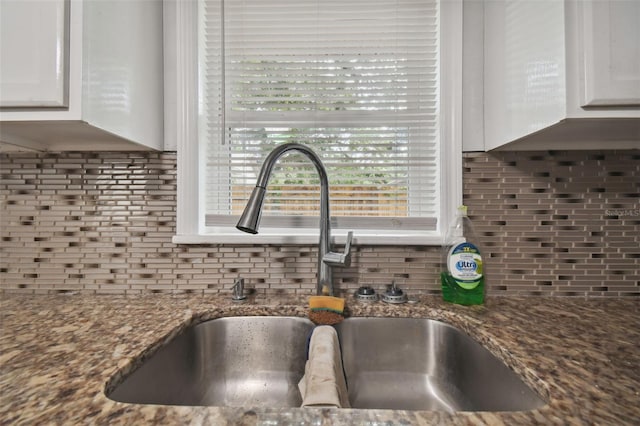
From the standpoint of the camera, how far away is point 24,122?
0.73 metres

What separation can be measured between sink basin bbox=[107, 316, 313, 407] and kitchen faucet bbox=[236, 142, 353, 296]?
0.15 metres

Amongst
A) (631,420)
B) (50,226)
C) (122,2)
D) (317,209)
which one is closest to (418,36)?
(317,209)

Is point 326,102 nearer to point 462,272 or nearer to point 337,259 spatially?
point 337,259

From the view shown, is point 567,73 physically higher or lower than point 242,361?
higher

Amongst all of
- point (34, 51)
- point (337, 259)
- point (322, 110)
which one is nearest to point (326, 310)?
point (337, 259)

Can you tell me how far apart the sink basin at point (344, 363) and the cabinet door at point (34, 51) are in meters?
0.67

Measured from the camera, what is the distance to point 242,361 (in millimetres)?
887

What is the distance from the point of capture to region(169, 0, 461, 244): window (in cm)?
107

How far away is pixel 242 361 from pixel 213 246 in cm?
39

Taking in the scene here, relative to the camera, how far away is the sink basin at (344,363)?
79 cm

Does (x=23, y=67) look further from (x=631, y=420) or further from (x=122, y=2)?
(x=631, y=420)

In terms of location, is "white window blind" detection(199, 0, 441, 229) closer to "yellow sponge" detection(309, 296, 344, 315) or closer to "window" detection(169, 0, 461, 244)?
"window" detection(169, 0, 461, 244)

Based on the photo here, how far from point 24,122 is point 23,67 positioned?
5.0 inches

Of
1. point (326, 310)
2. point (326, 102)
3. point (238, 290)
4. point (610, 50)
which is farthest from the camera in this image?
point (326, 102)
